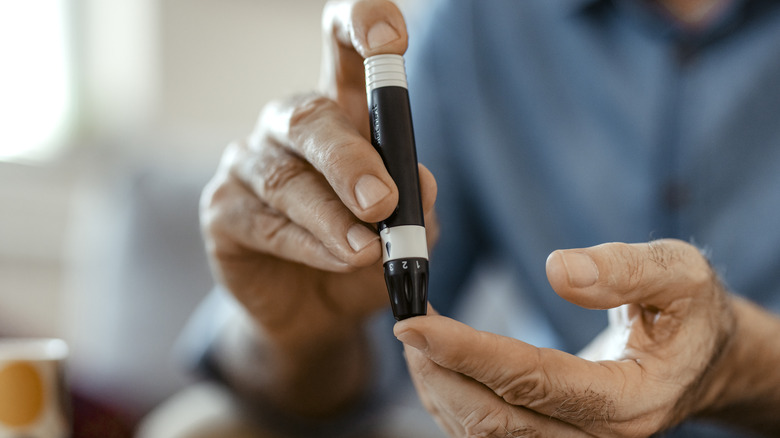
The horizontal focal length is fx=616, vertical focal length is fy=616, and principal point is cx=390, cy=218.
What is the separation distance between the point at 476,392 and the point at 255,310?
10.2 inches

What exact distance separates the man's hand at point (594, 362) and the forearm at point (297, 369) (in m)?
0.27

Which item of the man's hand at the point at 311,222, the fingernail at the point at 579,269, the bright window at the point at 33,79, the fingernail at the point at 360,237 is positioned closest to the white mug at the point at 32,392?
→ the man's hand at the point at 311,222

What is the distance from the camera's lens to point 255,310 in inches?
21.4

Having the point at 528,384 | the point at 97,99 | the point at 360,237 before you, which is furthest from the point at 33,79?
the point at 528,384

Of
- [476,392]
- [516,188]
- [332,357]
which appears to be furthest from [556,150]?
[476,392]

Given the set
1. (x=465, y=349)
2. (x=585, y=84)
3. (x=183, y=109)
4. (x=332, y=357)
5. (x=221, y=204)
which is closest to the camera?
(x=465, y=349)

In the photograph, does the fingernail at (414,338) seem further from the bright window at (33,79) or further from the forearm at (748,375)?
the bright window at (33,79)

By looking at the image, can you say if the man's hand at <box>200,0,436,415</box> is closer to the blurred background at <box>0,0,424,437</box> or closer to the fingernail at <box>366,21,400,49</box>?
the fingernail at <box>366,21,400,49</box>

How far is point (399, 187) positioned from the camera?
36 cm

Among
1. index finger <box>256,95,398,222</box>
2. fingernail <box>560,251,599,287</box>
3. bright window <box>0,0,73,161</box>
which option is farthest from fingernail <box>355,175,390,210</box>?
bright window <box>0,0,73,161</box>

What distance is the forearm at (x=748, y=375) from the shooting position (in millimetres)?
452

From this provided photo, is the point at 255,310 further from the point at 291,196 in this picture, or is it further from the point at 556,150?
the point at 556,150

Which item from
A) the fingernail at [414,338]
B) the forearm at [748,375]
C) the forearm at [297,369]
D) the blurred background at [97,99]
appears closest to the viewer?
the fingernail at [414,338]

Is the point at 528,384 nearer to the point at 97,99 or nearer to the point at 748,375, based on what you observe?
the point at 748,375
